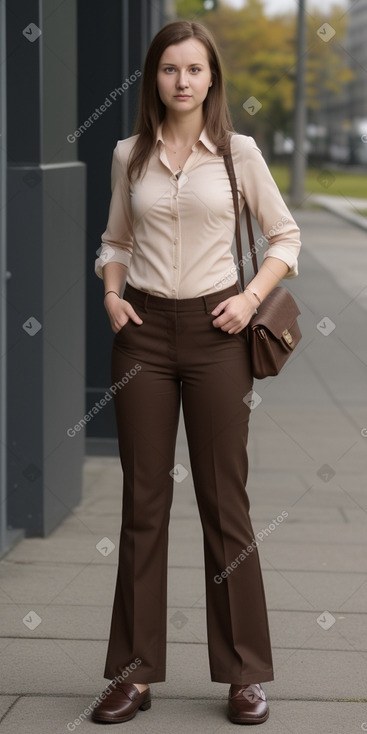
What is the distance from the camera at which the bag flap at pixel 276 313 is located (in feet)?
11.4

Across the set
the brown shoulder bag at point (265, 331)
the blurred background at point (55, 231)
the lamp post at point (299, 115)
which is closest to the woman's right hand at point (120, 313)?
the brown shoulder bag at point (265, 331)

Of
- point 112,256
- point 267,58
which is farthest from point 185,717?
point 267,58

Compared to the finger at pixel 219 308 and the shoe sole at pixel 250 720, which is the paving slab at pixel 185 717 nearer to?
the shoe sole at pixel 250 720

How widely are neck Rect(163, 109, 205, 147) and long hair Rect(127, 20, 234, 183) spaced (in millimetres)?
25

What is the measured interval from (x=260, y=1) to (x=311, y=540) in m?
63.3

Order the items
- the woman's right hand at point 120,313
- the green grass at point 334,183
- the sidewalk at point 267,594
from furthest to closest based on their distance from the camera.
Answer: the green grass at point 334,183 → the sidewalk at point 267,594 → the woman's right hand at point 120,313

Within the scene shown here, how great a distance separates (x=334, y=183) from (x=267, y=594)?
1786 inches

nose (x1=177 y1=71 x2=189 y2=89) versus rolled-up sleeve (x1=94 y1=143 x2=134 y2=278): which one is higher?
nose (x1=177 y1=71 x2=189 y2=89)

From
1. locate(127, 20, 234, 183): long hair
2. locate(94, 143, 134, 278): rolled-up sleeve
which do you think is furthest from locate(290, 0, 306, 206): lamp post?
locate(127, 20, 234, 183): long hair

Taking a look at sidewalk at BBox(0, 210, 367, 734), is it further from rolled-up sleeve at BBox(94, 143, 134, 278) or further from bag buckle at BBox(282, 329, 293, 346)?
rolled-up sleeve at BBox(94, 143, 134, 278)

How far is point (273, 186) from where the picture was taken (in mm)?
3479

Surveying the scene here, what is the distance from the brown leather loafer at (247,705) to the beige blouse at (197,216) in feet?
3.63

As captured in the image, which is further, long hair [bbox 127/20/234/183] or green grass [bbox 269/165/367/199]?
green grass [bbox 269/165/367/199]

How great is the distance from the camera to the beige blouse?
3.43 metres
